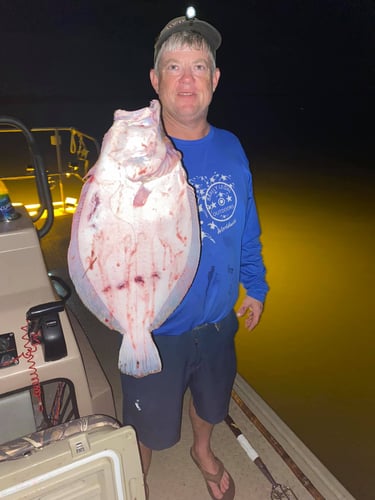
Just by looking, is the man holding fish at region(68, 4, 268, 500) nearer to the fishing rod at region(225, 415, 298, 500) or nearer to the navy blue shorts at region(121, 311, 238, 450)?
the navy blue shorts at region(121, 311, 238, 450)

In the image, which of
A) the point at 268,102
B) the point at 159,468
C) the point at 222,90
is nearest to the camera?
the point at 159,468

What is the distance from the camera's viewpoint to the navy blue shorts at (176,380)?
1.42m

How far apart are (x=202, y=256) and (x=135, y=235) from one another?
1.25 ft

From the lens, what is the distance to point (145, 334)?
1.12m

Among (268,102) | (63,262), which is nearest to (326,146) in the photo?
(63,262)

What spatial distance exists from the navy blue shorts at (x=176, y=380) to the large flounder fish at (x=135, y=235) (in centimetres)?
29

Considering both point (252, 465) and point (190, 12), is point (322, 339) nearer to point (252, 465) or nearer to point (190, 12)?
point (252, 465)

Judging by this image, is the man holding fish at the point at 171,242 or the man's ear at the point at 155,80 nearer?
the man holding fish at the point at 171,242

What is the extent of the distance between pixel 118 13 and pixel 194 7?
61657 mm

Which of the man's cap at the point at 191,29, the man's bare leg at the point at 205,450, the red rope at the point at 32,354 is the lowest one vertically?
the man's bare leg at the point at 205,450

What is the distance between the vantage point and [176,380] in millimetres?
1457

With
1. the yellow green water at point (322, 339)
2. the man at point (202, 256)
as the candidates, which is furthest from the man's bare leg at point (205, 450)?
the yellow green water at point (322, 339)

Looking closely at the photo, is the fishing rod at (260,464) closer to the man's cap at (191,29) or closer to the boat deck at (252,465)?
the boat deck at (252,465)

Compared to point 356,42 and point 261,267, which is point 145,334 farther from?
point 356,42
